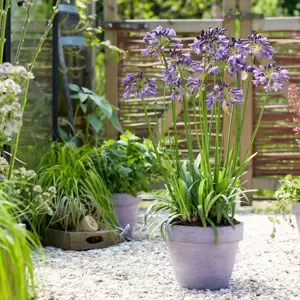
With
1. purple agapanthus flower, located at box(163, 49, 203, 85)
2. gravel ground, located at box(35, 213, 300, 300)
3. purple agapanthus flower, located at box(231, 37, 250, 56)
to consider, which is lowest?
gravel ground, located at box(35, 213, 300, 300)

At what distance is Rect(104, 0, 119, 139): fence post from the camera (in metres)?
6.36

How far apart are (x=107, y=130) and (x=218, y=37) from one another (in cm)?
295

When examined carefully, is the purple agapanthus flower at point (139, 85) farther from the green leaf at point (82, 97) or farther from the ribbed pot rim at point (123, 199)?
the green leaf at point (82, 97)

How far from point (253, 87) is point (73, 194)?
2256mm

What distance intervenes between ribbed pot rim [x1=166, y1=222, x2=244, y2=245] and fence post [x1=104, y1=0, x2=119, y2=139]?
2.84 m

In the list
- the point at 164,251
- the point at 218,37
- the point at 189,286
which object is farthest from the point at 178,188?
the point at 164,251

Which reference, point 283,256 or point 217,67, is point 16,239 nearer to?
point 217,67

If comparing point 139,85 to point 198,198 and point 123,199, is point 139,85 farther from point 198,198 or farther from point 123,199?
point 123,199

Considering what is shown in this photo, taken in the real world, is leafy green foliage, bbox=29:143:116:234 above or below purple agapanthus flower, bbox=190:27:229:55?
below

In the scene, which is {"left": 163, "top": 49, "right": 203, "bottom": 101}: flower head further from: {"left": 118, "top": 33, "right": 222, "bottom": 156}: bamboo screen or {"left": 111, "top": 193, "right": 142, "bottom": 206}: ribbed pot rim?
{"left": 118, "top": 33, "right": 222, "bottom": 156}: bamboo screen

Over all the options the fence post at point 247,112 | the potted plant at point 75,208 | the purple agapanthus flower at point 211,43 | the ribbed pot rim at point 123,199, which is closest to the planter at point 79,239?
the potted plant at point 75,208

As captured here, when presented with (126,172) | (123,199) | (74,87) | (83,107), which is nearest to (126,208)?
(123,199)

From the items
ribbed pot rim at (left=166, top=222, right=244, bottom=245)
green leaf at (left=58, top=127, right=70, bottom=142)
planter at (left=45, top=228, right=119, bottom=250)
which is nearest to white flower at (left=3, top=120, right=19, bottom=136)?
ribbed pot rim at (left=166, top=222, right=244, bottom=245)

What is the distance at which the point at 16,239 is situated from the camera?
2.40 meters
